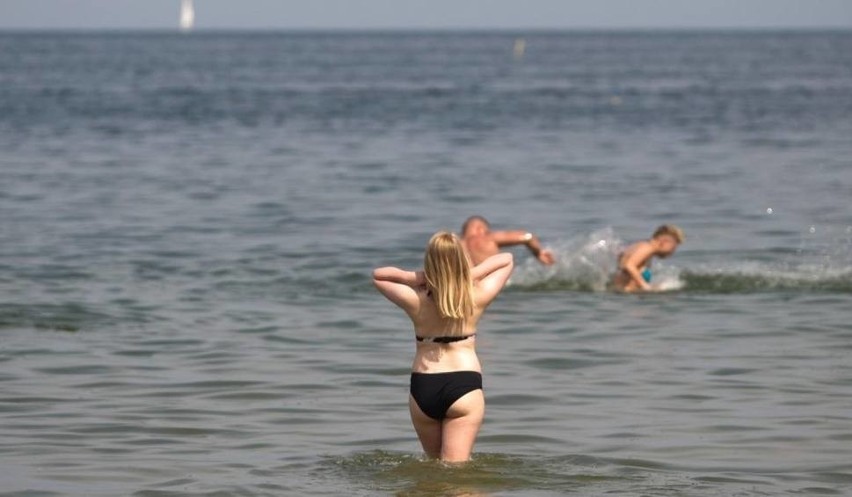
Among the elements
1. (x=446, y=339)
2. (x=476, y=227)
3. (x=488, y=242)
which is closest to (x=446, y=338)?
(x=446, y=339)

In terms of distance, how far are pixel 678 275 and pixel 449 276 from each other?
8835 mm

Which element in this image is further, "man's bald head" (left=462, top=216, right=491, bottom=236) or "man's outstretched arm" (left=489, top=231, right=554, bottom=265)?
"man's bald head" (left=462, top=216, right=491, bottom=236)

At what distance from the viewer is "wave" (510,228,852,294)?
Result: 15.6 meters

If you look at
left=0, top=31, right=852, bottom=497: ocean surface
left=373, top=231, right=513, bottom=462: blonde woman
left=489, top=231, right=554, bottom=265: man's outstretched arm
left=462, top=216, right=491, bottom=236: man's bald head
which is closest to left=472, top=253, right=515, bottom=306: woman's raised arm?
left=373, top=231, right=513, bottom=462: blonde woman

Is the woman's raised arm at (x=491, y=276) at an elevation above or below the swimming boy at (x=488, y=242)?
above

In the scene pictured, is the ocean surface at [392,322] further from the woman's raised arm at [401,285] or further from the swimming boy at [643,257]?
the woman's raised arm at [401,285]

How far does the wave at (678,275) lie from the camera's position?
1559 centimetres

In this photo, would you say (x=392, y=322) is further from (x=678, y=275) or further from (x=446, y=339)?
(x=446, y=339)

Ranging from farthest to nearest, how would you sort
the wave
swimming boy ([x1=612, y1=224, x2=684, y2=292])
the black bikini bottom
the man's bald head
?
the wave → the man's bald head → swimming boy ([x1=612, y1=224, x2=684, y2=292]) → the black bikini bottom

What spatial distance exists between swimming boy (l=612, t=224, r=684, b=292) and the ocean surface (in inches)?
12.6

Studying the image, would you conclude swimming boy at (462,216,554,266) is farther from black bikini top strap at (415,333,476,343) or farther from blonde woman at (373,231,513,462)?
black bikini top strap at (415,333,476,343)

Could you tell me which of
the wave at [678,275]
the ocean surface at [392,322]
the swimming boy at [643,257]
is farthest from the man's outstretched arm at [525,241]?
the wave at [678,275]

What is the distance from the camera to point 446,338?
25.9ft

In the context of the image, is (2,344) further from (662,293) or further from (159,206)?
(159,206)
